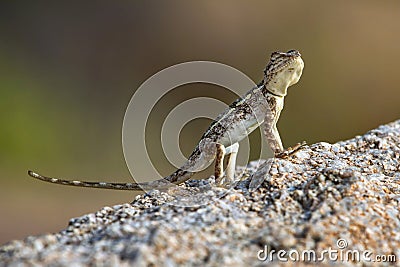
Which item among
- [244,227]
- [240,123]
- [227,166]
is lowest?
[244,227]

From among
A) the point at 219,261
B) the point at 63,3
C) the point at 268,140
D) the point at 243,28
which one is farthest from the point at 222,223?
the point at 63,3

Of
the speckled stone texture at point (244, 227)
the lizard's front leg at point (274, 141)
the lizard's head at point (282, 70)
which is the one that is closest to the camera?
the speckled stone texture at point (244, 227)

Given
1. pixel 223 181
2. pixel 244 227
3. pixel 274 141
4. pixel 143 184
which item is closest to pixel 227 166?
pixel 223 181
